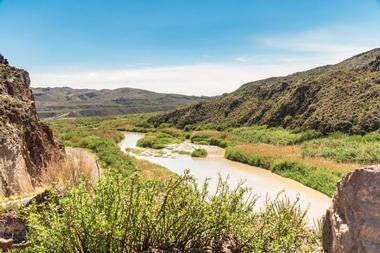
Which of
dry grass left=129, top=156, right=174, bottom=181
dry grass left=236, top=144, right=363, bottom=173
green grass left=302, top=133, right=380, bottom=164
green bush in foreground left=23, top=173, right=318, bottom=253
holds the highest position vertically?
green bush in foreground left=23, top=173, right=318, bottom=253

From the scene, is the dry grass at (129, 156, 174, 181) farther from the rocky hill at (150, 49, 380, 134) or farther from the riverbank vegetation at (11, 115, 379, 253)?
the rocky hill at (150, 49, 380, 134)

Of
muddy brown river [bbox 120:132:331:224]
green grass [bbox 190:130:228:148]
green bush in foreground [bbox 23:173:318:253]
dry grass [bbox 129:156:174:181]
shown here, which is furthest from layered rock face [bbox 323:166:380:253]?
green grass [bbox 190:130:228:148]

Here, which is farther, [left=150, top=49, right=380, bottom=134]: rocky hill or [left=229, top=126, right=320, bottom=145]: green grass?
[left=150, top=49, right=380, bottom=134]: rocky hill

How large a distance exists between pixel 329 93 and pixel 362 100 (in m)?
7.20

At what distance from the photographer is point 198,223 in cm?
673

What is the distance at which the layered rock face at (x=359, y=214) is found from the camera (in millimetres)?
4453

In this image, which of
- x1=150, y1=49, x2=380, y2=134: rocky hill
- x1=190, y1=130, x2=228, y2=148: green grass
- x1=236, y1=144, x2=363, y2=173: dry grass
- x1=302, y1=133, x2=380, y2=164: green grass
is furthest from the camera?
x1=190, y1=130, x2=228, y2=148: green grass

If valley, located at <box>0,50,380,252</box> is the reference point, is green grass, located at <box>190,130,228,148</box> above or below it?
below

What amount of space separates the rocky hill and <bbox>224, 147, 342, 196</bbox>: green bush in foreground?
13.1m

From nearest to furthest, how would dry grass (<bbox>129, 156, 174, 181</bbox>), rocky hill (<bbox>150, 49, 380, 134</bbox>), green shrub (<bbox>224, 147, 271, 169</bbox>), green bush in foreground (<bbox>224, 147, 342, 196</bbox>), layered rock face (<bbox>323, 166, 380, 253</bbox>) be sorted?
1. layered rock face (<bbox>323, 166, 380, 253</bbox>)
2. dry grass (<bbox>129, 156, 174, 181</bbox>)
3. green bush in foreground (<bbox>224, 147, 342, 196</bbox>)
4. green shrub (<bbox>224, 147, 271, 169</bbox>)
5. rocky hill (<bbox>150, 49, 380, 134</bbox>)

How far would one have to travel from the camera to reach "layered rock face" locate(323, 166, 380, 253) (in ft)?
14.6

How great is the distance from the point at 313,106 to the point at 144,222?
47186mm

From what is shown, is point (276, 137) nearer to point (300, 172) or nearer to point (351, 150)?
point (351, 150)

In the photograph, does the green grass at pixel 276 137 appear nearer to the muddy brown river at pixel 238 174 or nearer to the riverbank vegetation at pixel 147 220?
the muddy brown river at pixel 238 174
